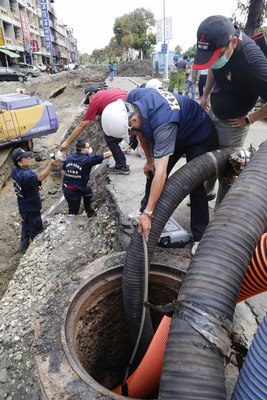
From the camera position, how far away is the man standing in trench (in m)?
4.81

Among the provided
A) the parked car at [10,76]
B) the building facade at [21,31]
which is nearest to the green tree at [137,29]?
the building facade at [21,31]

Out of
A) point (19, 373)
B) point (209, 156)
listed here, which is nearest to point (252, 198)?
point (209, 156)

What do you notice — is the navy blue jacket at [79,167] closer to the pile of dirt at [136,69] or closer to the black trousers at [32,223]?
the black trousers at [32,223]

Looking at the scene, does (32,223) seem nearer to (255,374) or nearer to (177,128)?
(177,128)

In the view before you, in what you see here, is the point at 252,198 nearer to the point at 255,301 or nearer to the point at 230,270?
the point at 230,270

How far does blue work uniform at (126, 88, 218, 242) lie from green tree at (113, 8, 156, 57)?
173 ft

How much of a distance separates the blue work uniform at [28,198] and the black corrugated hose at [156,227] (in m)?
2.92

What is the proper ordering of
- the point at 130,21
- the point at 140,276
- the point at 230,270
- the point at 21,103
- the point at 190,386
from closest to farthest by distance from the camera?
the point at 190,386 → the point at 230,270 → the point at 140,276 → the point at 21,103 → the point at 130,21

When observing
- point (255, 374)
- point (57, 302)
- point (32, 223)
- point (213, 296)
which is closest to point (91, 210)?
point (32, 223)

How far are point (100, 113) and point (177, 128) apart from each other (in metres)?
2.59

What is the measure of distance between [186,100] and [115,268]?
1.79m

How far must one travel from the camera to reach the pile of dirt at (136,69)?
40.9 metres

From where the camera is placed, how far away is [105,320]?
116 inches

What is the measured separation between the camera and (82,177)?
16.9 ft
